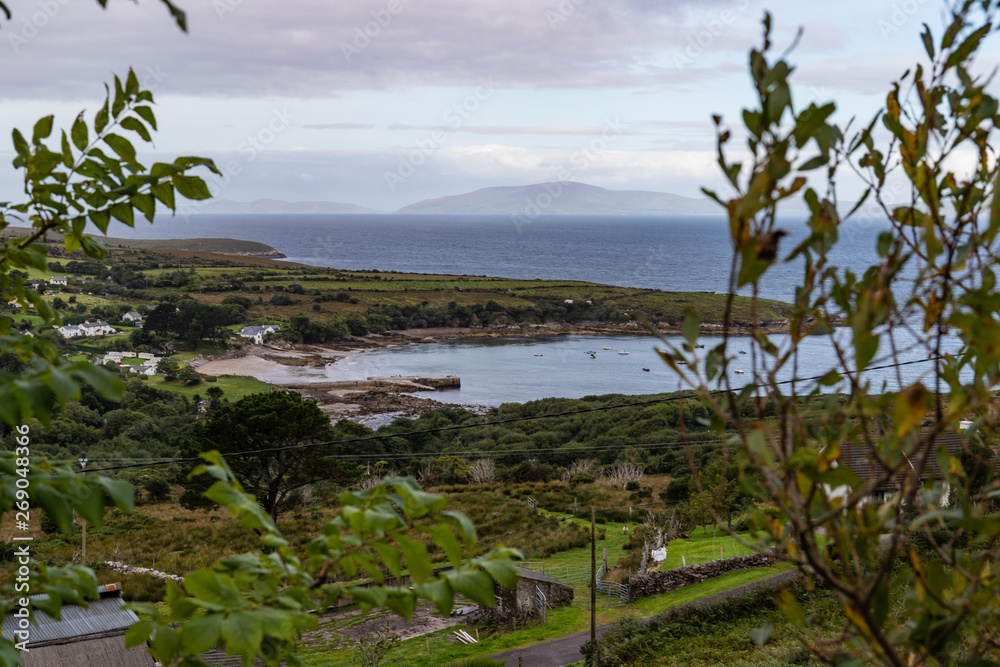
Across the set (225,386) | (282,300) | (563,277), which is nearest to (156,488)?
(225,386)

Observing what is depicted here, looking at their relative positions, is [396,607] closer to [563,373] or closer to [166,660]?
[166,660]

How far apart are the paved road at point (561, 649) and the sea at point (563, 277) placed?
4.41 meters

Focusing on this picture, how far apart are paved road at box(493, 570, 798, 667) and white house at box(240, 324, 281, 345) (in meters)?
43.8

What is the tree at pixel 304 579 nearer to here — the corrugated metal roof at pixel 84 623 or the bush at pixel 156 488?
the corrugated metal roof at pixel 84 623

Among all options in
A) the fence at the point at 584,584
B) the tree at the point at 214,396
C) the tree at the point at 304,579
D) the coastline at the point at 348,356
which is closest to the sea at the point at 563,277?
the tree at the point at 304,579

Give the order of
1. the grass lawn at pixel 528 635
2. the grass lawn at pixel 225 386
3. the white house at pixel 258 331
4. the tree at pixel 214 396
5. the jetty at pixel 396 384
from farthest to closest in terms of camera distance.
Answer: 1. the white house at pixel 258 331
2. the jetty at pixel 396 384
3. the grass lawn at pixel 225 386
4. the tree at pixel 214 396
5. the grass lawn at pixel 528 635

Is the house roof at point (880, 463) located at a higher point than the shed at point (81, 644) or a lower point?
higher

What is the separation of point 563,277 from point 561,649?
8482 cm

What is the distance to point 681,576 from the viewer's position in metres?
15.7

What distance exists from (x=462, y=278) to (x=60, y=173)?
8393cm

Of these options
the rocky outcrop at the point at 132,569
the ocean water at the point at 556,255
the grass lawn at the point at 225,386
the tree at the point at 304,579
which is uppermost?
the ocean water at the point at 556,255

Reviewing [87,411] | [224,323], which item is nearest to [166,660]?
[87,411]

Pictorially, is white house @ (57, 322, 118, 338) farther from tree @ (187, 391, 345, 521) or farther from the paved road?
the paved road

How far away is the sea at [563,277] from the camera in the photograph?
3986 cm
